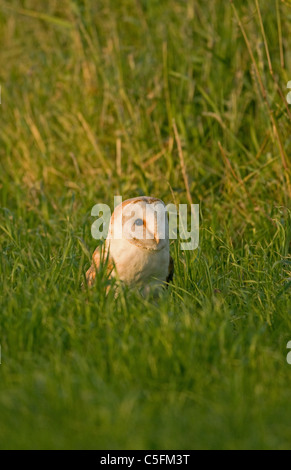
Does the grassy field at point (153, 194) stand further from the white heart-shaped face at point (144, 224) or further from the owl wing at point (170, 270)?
the white heart-shaped face at point (144, 224)

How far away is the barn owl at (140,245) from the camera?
336cm

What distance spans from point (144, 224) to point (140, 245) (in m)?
0.09

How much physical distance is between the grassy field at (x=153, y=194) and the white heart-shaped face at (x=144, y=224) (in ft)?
0.83

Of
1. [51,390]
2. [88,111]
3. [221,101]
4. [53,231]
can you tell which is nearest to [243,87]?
[221,101]

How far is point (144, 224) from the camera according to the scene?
3383 millimetres

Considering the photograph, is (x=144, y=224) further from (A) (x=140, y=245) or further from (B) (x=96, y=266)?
(B) (x=96, y=266)

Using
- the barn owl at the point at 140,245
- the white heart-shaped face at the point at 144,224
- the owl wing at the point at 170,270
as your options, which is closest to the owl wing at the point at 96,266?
the barn owl at the point at 140,245

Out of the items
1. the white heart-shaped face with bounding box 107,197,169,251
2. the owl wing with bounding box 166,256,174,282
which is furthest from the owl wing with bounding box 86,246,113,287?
the owl wing with bounding box 166,256,174,282

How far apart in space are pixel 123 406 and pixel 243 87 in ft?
11.2

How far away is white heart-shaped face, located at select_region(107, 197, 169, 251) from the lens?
3.35 metres

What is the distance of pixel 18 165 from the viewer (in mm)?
6141

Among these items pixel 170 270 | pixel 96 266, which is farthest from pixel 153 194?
pixel 96 266

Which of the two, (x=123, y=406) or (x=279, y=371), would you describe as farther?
(x=279, y=371)

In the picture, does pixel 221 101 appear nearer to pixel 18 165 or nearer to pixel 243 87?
pixel 243 87
